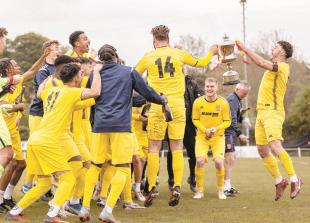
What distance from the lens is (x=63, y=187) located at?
7.25m

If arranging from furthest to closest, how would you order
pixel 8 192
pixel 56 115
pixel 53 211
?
pixel 8 192 < pixel 56 115 < pixel 53 211

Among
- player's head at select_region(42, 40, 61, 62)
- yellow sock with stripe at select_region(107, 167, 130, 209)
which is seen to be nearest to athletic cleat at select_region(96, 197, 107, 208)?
yellow sock with stripe at select_region(107, 167, 130, 209)

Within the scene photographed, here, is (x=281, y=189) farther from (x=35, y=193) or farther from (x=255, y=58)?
(x=35, y=193)

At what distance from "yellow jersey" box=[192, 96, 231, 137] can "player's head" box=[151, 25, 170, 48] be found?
72.0 inches

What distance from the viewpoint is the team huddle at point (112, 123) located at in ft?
24.3

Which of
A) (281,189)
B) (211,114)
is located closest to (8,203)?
(211,114)

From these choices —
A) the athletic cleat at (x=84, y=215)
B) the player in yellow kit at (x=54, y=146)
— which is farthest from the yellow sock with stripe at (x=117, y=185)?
the player in yellow kit at (x=54, y=146)

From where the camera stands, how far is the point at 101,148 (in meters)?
7.79

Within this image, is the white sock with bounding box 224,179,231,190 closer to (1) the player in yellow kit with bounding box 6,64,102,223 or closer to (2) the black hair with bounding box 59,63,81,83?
(1) the player in yellow kit with bounding box 6,64,102,223

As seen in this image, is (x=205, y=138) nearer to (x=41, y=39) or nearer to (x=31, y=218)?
(x=31, y=218)

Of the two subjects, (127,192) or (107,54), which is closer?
(107,54)

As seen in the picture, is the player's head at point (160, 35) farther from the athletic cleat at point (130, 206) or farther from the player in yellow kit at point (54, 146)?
the athletic cleat at point (130, 206)

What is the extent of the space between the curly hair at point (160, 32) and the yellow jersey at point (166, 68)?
7.7 inches

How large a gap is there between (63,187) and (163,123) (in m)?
2.49
